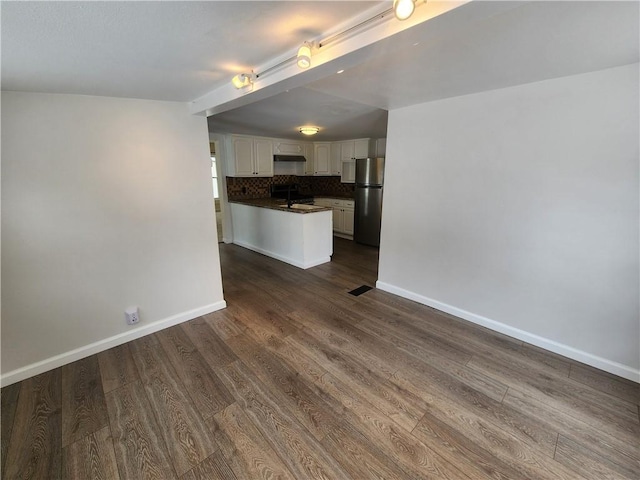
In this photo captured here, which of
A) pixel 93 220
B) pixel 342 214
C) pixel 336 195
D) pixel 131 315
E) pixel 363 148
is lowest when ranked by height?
pixel 131 315

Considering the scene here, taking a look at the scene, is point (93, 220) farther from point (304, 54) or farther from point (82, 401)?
point (304, 54)

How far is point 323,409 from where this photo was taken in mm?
1739

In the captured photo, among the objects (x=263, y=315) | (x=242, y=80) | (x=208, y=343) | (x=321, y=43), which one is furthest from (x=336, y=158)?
(x=321, y=43)

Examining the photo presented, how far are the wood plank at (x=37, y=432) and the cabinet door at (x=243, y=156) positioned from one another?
3.91 m

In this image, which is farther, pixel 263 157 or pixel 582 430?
pixel 263 157

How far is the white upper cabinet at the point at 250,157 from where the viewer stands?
5074mm

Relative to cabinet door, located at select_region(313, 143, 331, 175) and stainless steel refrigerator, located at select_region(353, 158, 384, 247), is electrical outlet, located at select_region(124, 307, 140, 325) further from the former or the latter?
cabinet door, located at select_region(313, 143, 331, 175)

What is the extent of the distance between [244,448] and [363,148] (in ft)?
17.2

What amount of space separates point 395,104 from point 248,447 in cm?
303

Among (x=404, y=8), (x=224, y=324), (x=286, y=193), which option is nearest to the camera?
(x=404, y=8)

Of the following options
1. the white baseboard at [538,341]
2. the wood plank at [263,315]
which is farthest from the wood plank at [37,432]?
the white baseboard at [538,341]

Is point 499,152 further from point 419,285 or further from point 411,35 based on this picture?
point 411,35

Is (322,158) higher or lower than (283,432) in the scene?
higher

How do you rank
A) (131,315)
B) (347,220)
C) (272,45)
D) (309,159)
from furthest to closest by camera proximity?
(309,159) → (347,220) → (131,315) → (272,45)
